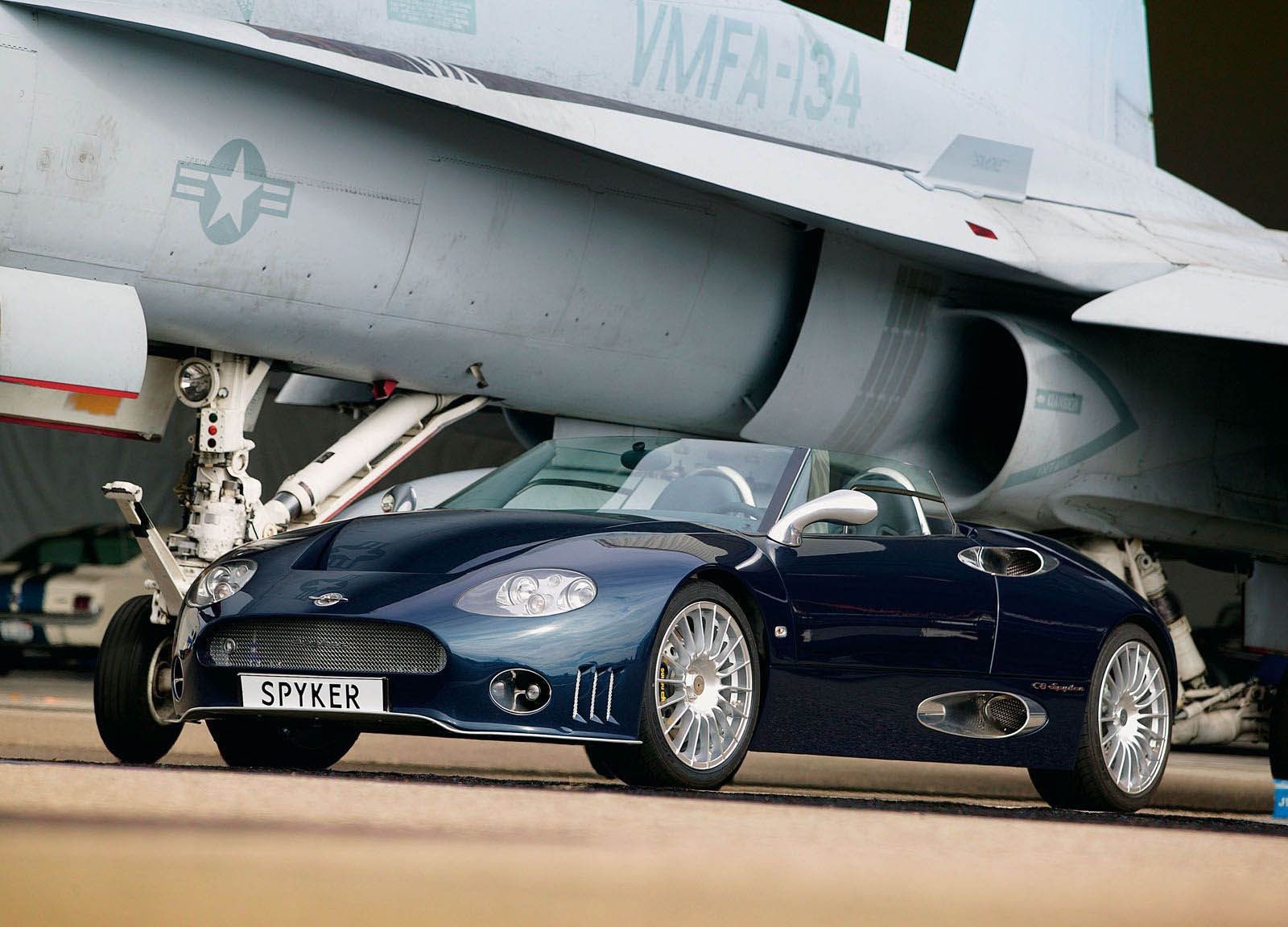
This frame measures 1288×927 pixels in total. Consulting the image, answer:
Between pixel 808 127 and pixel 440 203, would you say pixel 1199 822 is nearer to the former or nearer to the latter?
pixel 440 203

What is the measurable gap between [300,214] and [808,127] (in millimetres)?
2973

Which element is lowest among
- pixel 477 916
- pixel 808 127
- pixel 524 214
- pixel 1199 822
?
pixel 1199 822

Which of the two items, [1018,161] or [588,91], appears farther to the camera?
[1018,161]

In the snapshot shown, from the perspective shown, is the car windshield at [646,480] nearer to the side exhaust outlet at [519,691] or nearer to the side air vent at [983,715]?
the side air vent at [983,715]

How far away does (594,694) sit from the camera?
168 inches

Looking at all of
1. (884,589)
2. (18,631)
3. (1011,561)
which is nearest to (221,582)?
(884,589)

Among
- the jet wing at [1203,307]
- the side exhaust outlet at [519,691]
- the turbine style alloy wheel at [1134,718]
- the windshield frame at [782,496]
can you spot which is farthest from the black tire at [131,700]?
the jet wing at [1203,307]

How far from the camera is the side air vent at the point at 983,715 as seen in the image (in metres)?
5.18

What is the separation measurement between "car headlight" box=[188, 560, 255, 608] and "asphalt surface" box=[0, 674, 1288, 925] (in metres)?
0.90

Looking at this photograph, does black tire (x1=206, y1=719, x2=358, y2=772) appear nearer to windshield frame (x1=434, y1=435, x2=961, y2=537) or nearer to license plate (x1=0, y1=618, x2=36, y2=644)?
windshield frame (x1=434, y1=435, x2=961, y2=537)

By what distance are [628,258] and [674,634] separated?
3890mm

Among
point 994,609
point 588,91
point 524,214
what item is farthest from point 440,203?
point 994,609

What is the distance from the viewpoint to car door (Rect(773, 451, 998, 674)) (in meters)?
4.91

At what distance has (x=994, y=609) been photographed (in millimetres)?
5332
